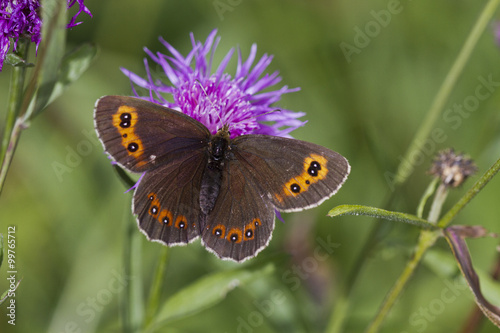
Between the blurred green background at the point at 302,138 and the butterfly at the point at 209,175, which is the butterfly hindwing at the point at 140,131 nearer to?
the butterfly at the point at 209,175

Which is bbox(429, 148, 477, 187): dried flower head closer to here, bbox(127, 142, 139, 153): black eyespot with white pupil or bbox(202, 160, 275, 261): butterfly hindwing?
bbox(202, 160, 275, 261): butterfly hindwing

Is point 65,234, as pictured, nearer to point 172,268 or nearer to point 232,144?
point 172,268

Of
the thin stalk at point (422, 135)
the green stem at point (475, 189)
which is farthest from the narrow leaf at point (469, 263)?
the thin stalk at point (422, 135)

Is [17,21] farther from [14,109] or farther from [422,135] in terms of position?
[422,135]

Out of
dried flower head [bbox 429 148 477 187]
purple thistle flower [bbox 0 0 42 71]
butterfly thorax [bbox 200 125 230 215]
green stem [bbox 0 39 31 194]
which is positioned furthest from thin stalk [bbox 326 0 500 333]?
purple thistle flower [bbox 0 0 42 71]

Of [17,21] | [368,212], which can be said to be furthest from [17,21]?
[368,212]
